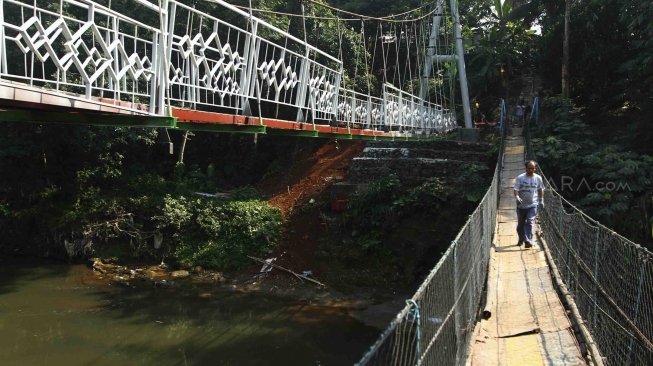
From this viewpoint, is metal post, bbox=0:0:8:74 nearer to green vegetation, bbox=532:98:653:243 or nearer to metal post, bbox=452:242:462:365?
metal post, bbox=452:242:462:365

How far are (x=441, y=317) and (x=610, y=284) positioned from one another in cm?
308


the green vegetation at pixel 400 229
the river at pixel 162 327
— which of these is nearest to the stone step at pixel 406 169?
the green vegetation at pixel 400 229

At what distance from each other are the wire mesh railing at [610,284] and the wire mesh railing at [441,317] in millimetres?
1011

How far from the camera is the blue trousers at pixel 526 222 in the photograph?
6.21 metres

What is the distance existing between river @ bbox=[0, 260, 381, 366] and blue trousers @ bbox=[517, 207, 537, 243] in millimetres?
2672

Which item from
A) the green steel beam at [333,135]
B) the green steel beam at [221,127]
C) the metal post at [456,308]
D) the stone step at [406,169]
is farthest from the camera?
the stone step at [406,169]

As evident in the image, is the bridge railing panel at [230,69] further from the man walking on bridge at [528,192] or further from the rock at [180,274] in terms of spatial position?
the rock at [180,274]

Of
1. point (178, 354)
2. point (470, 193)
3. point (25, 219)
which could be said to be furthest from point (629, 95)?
point (25, 219)

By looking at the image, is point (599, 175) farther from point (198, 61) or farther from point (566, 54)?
point (198, 61)

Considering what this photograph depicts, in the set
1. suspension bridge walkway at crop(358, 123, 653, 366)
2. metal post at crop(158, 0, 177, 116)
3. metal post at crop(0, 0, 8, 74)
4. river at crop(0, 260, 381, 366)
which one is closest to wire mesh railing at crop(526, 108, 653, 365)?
suspension bridge walkway at crop(358, 123, 653, 366)

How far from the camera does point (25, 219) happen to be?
12250mm

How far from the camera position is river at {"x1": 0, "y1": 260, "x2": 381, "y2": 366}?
716 centimetres

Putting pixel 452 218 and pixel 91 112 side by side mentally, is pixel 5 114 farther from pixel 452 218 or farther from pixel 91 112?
pixel 452 218

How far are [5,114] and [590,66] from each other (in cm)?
1450
